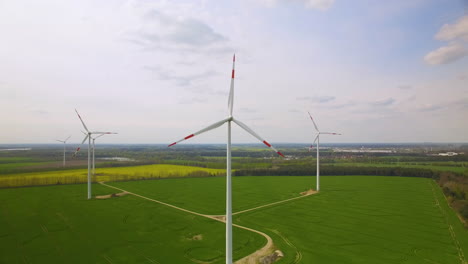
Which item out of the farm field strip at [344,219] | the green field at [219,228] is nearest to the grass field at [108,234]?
the green field at [219,228]

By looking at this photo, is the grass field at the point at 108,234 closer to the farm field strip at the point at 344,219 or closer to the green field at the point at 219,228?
the green field at the point at 219,228

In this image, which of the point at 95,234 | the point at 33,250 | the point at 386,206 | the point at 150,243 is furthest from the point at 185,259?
the point at 386,206

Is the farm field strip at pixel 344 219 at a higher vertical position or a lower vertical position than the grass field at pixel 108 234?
lower

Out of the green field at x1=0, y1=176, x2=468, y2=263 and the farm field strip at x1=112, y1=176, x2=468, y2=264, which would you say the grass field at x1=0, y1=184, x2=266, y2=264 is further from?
the farm field strip at x1=112, y1=176, x2=468, y2=264

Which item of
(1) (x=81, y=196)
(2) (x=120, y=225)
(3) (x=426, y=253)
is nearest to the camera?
(3) (x=426, y=253)

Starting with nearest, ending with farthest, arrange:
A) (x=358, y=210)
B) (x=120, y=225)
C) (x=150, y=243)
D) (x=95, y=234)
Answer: (x=150, y=243)
(x=95, y=234)
(x=120, y=225)
(x=358, y=210)

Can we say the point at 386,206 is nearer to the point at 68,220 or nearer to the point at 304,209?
the point at 304,209

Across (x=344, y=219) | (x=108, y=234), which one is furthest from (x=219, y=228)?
(x=344, y=219)

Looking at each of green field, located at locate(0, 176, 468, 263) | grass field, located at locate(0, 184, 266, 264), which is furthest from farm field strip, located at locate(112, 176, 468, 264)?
grass field, located at locate(0, 184, 266, 264)

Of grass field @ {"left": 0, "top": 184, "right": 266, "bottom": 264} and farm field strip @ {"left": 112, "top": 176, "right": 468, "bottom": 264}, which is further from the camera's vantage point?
farm field strip @ {"left": 112, "top": 176, "right": 468, "bottom": 264}
